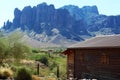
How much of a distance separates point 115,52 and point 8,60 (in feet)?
59.1

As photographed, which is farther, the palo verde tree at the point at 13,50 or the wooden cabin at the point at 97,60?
the palo verde tree at the point at 13,50

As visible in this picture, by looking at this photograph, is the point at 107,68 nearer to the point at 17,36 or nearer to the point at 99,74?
the point at 99,74

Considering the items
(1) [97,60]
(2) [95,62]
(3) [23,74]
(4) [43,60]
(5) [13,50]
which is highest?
(5) [13,50]

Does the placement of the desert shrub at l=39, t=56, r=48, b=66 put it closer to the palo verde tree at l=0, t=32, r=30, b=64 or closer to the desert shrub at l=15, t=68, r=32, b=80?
the palo verde tree at l=0, t=32, r=30, b=64

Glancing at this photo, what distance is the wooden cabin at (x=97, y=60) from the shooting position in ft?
87.7

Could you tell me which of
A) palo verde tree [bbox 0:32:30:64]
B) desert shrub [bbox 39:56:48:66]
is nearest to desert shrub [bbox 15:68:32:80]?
palo verde tree [bbox 0:32:30:64]

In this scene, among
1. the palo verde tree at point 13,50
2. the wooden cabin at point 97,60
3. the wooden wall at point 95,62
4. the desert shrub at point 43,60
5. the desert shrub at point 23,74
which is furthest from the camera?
the desert shrub at point 43,60

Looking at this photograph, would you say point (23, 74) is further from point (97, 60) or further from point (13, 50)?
point (13, 50)

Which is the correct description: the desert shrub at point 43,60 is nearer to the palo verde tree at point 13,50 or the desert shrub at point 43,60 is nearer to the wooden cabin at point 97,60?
the palo verde tree at point 13,50

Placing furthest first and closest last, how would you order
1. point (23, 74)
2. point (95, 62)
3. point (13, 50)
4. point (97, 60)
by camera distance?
point (13, 50), point (95, 62), point (97, 60), point (23, 74)

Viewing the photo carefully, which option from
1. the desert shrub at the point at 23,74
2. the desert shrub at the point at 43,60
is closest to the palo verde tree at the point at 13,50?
the desert shrub at the point at 23,74

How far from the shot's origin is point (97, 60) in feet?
95.6

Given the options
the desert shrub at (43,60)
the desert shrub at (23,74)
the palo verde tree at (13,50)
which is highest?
the palo verde tree at (13,50)

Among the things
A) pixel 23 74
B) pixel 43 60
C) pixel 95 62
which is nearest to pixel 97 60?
pixel 95 62
